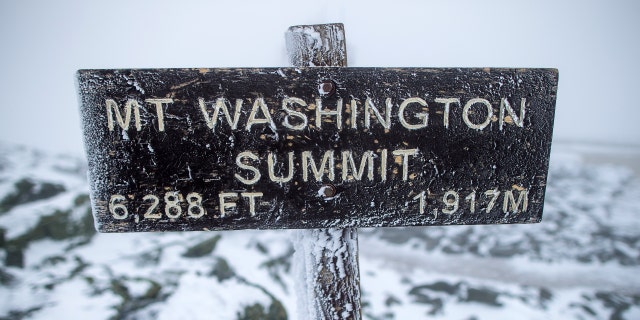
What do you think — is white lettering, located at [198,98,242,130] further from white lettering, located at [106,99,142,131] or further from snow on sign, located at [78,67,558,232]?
white lettering, located at [106,99,142,131]

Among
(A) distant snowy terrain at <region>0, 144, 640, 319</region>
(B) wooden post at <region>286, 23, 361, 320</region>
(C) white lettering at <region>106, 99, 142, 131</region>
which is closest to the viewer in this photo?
(C) white lettering at <region>106, 99, 142, 131</region>

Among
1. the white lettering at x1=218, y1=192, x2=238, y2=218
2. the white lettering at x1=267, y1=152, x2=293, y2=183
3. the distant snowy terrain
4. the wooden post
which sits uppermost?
the white lettering at x1=267, y1=152, x2=293, y2=183

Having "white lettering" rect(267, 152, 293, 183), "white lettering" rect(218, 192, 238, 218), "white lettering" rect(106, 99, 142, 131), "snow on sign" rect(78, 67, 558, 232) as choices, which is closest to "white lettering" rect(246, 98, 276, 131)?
"snow on sign" rect(78, 67, 558, 232)

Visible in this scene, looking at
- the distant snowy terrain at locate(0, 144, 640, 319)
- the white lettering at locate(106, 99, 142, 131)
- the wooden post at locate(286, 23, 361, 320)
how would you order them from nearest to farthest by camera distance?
the white lettering at locate(106, 99, 142, 131), the wooden post at locate(286, 23, 361, 320), the distant snowy terrain at locate(0, 144, 640, 319)

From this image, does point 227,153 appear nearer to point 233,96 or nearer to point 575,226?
point 233,96

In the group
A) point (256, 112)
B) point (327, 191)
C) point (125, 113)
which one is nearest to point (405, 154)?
point (327, 191)
